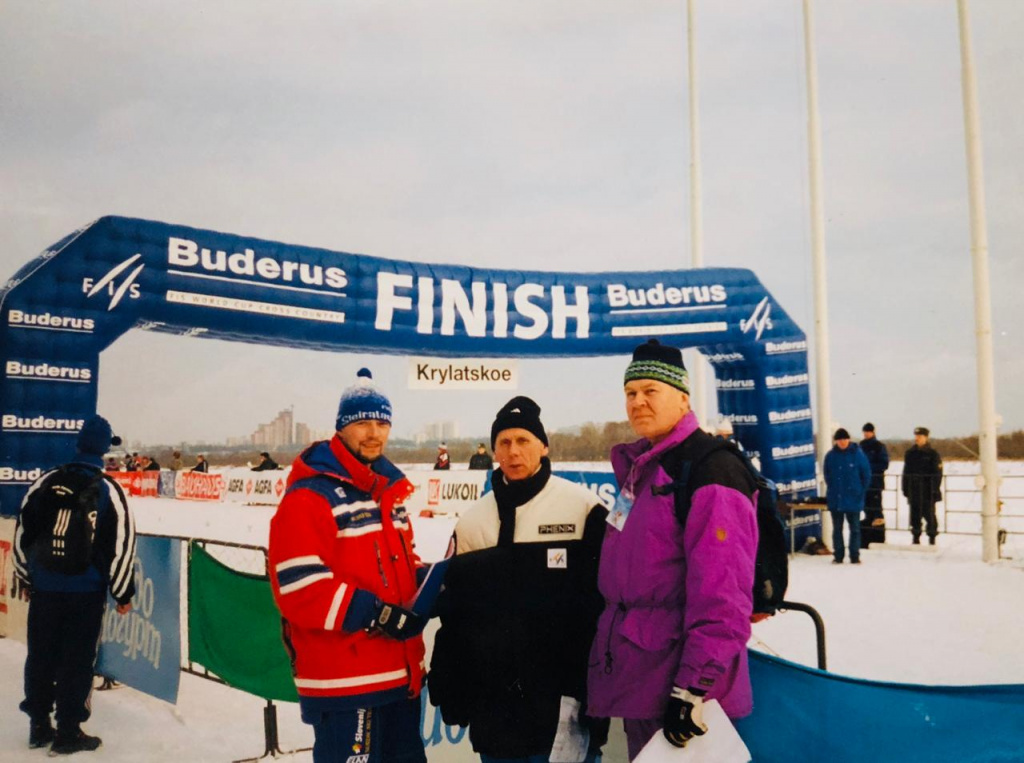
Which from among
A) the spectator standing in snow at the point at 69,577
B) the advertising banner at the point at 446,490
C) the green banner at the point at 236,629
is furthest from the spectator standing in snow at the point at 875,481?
the spectator standing in snow at the point at 69,577

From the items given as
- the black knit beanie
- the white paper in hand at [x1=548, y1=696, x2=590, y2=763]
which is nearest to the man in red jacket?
the black knit beanie

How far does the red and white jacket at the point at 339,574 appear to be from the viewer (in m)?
2.68

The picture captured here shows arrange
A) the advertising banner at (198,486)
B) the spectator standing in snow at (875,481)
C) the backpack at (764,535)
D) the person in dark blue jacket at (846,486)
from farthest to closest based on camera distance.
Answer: the advertising banner at (198,486), the spectator standing in snow at (875,481), the person in dark blue jacket at (846,486), the backpack at (764,535)

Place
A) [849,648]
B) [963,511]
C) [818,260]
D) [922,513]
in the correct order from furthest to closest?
[818,260] → [963,511] → [922,513] → [849,648]

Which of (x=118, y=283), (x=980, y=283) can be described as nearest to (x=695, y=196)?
(x=980, y=283)

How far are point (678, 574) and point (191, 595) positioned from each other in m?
4.30

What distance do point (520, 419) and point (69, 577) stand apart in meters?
3.40

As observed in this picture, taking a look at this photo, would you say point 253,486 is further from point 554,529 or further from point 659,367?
point 659,367

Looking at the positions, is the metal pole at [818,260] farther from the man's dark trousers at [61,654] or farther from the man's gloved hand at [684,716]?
the man's gloved hand at [684,716]

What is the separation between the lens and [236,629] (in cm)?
518

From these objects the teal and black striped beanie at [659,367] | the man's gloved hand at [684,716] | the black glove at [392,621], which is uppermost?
the teal and black striped beanie at [659,367]

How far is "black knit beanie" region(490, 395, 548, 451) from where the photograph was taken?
2891 mm

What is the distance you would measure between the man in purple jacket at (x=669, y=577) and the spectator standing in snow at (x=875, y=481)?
12.3m

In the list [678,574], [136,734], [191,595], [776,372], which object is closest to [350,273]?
[191,595]
